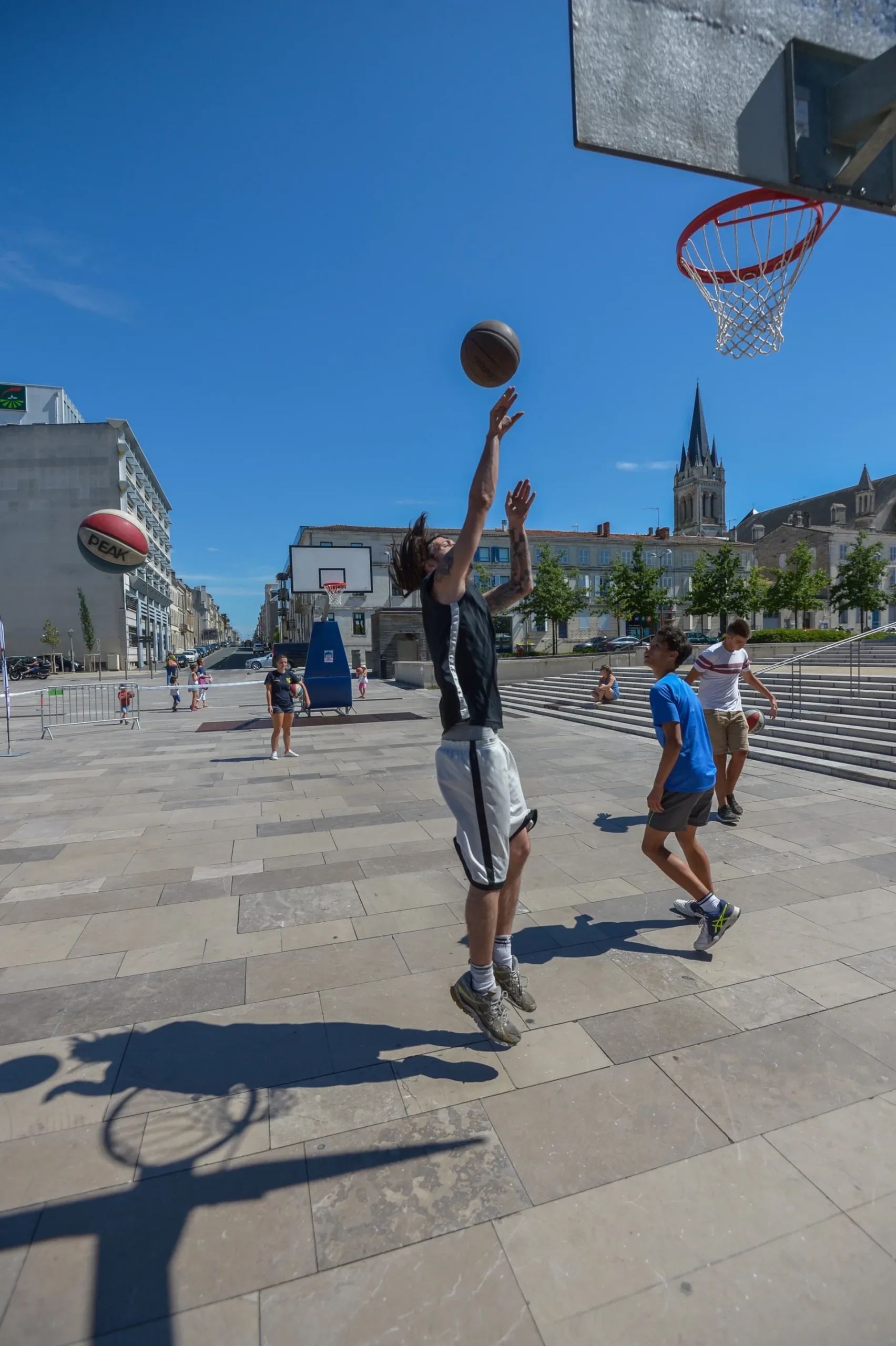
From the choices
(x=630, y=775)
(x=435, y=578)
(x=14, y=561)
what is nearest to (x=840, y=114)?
(x=435, y=578)

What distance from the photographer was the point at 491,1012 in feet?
9.23

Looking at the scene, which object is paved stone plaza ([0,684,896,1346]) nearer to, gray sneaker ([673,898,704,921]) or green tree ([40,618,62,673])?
gray sneaker ([673,898,704,921])

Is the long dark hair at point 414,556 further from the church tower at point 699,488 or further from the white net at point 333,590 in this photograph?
the church tower at point 699,488

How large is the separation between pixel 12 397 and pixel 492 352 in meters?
69.6

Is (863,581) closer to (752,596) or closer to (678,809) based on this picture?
(752,596)

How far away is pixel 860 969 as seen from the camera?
344 centimetres

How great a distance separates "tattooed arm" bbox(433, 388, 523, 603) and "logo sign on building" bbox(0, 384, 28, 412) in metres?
70.0

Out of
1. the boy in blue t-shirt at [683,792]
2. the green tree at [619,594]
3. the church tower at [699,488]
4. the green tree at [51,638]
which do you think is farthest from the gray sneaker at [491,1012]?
the church tower at [699,488]

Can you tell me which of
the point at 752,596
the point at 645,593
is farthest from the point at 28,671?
the point at 752,596

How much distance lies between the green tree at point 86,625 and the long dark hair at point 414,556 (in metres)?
53.5

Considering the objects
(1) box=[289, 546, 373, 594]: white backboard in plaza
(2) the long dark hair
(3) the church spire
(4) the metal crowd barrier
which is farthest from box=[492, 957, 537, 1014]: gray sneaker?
(3) the church spire

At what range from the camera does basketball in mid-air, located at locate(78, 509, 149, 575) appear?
2822 cm

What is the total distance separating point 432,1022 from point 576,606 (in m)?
49.8

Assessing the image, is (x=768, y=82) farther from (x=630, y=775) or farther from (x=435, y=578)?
(x=630, y=775)
